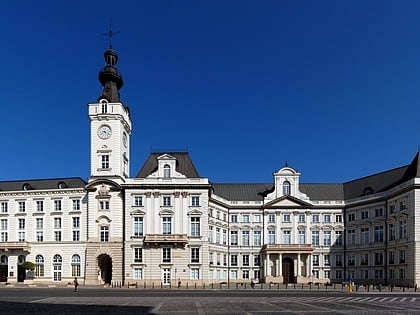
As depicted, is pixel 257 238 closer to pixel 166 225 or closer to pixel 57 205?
pixel 166 225

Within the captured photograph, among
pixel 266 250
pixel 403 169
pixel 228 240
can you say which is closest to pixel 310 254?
pixel 266 250

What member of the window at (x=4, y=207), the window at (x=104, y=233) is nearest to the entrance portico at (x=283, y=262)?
the window at (x=104, y=233)

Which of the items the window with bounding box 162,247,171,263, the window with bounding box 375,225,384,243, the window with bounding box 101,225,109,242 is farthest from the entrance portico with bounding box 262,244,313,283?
the window with bounding box 101,225,109,242

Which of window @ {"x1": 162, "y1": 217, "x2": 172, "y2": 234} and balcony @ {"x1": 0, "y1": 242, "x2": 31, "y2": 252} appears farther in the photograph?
balcony @ {"x1": 0, "y1": 242, "x2": 31, "y2": 252}

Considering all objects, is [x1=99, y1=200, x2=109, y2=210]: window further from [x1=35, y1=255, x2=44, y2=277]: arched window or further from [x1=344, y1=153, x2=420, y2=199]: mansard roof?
[x1=344, y1=153, x2=420, y2=199]: mansard roof

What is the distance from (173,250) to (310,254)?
2519 centimetres

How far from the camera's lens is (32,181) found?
257 feet

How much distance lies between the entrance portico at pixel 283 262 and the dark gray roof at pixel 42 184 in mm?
34661

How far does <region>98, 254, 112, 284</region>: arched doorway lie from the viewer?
239 ft

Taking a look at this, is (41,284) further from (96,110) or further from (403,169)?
(403,169)

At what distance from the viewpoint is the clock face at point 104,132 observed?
248ft

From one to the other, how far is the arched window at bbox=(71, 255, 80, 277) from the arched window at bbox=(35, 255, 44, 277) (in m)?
5.19

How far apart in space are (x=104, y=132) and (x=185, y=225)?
20.8 m

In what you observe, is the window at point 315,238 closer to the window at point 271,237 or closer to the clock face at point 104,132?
the window at point 271,237
